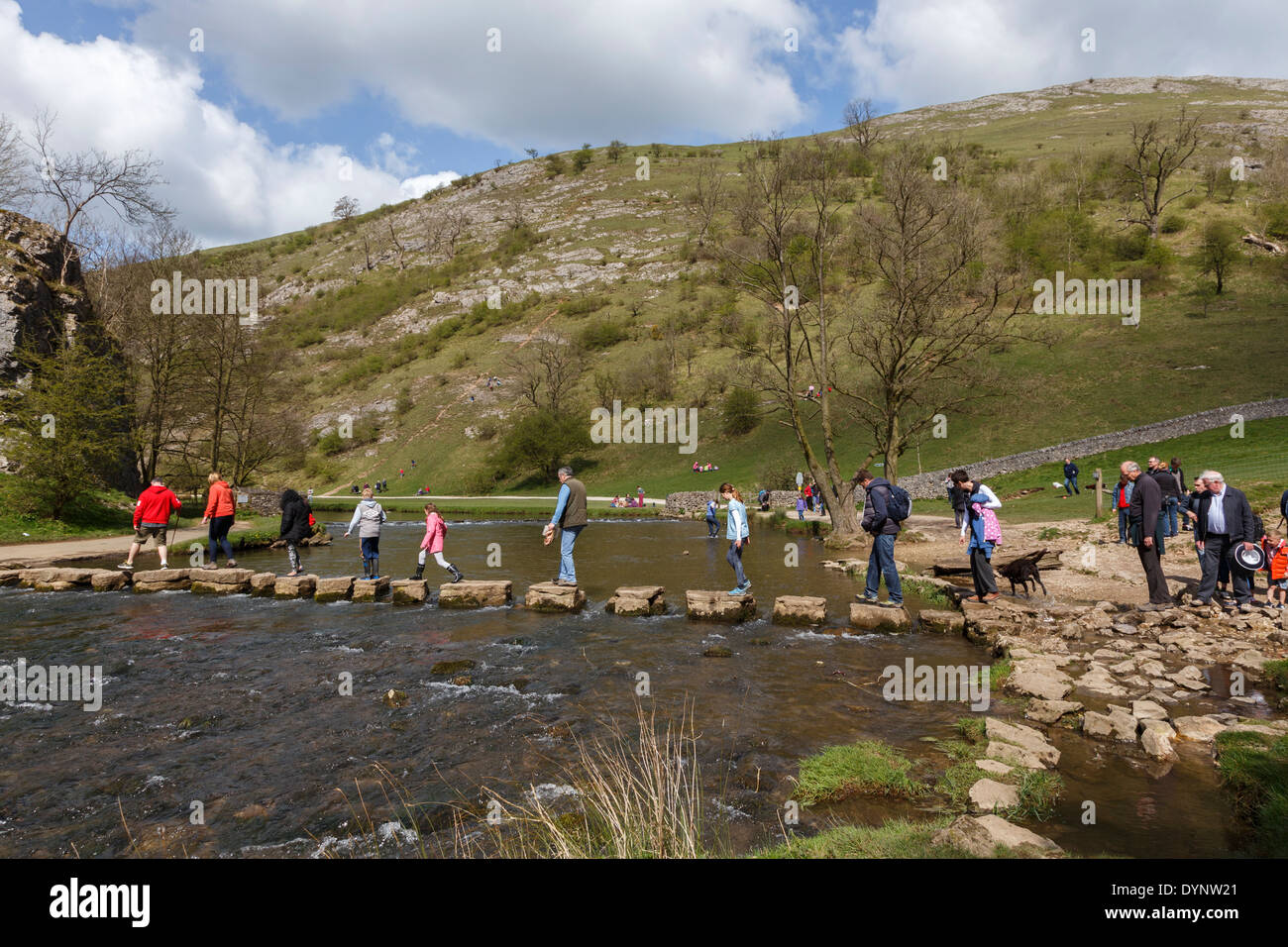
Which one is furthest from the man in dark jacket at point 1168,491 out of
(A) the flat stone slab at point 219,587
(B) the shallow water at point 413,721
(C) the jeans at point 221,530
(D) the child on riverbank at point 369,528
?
(C) the jeans at point 221,530

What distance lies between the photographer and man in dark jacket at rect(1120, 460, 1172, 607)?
10.7 meters

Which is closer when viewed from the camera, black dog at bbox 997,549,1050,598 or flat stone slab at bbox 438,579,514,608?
black dog at bbox 997,549,1050,598

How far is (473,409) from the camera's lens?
273 feet

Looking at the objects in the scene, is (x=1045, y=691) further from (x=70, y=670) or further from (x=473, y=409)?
(x=473, y=409)

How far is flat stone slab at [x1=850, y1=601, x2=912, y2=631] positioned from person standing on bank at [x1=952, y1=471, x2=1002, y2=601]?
6.08ft

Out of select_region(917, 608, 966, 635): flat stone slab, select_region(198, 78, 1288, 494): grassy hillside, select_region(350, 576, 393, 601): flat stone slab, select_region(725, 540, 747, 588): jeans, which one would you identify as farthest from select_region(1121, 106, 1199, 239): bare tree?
select_region(350, 576, 393, 601): flat stone slab

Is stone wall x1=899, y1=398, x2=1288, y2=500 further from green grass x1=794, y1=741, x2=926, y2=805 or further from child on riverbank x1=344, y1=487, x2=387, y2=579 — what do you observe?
green grass x1=794, y1=741, x2=926, y2=805

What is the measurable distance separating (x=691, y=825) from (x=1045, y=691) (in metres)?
5.25

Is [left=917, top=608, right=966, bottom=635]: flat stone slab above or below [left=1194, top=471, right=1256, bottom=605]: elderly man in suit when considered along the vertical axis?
below

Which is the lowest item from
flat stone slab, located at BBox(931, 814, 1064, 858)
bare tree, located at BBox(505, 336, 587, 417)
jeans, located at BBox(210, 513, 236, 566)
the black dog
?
flat stone slab, located at BBox(931, 814, 1064, 858)

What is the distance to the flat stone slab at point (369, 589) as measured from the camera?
14633mm

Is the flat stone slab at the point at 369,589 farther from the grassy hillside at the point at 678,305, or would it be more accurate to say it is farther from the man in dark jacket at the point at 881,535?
the grassy hillside at the point at 678,305

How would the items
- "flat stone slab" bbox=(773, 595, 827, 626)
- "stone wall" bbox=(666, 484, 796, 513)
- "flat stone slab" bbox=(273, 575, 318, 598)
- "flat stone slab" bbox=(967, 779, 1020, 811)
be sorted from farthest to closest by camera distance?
"stone wall" bbox=(666, 484, 796, 513), "flat stone slab" bbox=(273, 575, 318, 598), "flat stone slab" bbox=(773, 595, 827, 626), "flat stone slab" bbox=(967, 779, 1020, 811)
